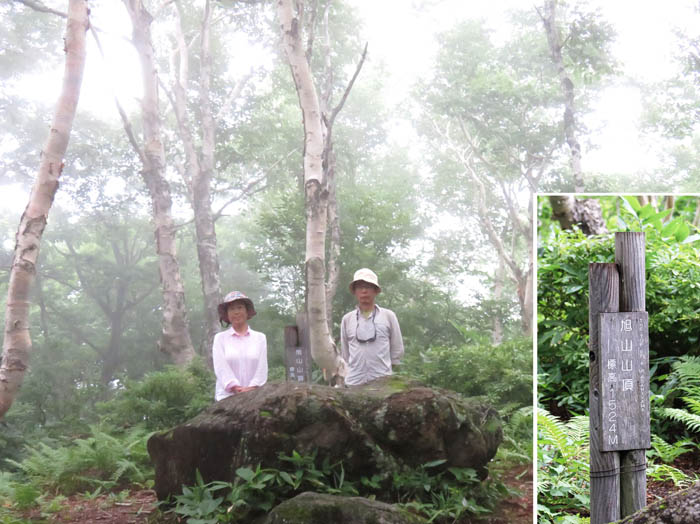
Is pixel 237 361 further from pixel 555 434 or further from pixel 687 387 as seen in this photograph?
pixel 687 387

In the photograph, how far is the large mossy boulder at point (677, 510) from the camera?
48.9 inches

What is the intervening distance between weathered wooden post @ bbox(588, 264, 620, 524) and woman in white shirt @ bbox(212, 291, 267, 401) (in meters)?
1.68

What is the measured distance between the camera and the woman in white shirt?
2951 millimetres

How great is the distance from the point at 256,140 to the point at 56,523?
3.84 m

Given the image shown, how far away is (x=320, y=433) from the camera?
264 centimetres

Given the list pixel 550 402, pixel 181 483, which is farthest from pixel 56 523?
pixel 550 402

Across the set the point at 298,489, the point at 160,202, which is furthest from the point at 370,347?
the point at 160,202

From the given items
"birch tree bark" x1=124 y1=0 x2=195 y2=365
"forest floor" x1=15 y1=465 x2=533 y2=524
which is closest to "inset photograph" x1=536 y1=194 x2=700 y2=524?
"forest floor" x1=15 y1=465 x2=533 y2=524

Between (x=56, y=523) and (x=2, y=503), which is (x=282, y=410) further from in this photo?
(x=2, y=503)

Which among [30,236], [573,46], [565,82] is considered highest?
[573,46]

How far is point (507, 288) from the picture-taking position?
568 cm

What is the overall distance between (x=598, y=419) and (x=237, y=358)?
70.5 inches

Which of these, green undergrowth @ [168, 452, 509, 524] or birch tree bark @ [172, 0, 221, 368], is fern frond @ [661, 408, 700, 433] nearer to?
green undergrowth @ [168, 452, 509, 524]

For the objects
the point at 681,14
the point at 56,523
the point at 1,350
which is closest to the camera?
the point at 56,523
